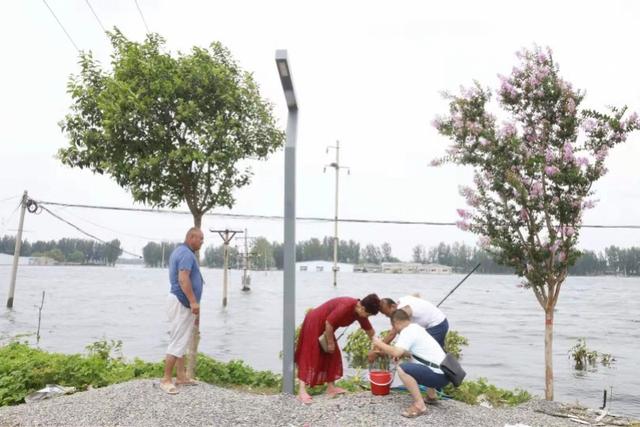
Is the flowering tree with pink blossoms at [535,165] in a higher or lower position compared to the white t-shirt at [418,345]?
higher

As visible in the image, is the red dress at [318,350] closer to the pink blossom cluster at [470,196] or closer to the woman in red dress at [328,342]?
the woman in red dress at [328,342]

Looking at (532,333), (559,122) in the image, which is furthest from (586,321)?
(559,122)

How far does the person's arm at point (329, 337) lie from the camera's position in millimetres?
7254

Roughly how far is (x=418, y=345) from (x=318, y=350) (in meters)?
1.31

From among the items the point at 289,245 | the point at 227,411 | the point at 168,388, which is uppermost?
the point at 289,245

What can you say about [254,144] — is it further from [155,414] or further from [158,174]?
[155,414]

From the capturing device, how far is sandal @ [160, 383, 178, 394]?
719cm

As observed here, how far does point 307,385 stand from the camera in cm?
789

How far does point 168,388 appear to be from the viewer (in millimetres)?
7258

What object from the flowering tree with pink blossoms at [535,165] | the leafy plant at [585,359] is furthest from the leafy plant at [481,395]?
the leafy plant at [585,359]

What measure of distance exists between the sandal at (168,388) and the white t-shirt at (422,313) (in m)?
2.89

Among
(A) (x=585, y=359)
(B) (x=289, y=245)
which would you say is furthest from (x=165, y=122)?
(A) (x=585, y=359)

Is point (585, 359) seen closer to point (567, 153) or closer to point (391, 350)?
point (567, 153)

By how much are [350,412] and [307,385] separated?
1417 mm
